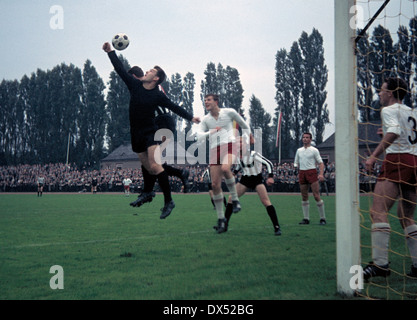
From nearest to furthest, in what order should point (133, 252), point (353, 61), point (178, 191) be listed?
point (353, 61)
point (133, 252)
point (178, 191)

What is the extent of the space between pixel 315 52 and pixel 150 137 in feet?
140

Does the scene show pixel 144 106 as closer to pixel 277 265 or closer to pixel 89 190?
pixel 277 265

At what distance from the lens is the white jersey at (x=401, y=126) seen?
4.57 meters

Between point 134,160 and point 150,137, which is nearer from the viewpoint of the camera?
point 150,137

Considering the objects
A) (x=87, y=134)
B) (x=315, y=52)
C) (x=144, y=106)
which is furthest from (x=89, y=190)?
(x=144, y=106)

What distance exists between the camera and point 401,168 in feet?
15.1

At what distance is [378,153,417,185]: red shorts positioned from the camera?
15.0 ft

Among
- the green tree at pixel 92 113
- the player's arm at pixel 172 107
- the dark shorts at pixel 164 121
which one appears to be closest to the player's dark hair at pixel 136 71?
the player's arm at pixel 172 107

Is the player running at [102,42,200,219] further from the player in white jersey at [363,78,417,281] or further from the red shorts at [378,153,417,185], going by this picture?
the red shorts at [378,153,417,185]

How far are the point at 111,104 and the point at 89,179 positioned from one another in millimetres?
9076

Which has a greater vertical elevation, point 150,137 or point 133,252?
point 150,137

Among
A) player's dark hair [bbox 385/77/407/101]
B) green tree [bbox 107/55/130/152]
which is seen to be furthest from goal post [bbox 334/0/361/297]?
green tree [bbox 107/55/130/152]

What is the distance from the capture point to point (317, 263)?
523cm

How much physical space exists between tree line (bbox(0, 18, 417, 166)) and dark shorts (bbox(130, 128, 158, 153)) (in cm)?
3404
